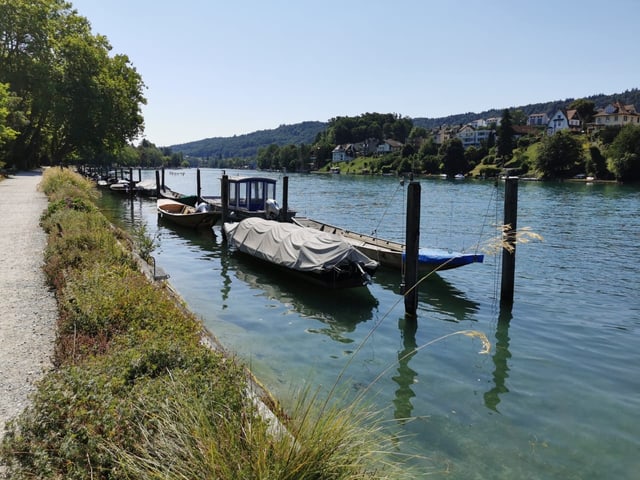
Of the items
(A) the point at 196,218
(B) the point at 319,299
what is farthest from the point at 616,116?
(B) the point at 319,299

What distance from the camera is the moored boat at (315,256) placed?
15.8 m

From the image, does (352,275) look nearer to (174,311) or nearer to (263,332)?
(263,332)

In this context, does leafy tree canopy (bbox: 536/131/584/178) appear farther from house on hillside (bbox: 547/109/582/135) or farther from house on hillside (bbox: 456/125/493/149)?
house on hillside (bbox: 456/125/493/149)

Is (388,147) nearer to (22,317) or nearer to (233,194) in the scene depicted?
(233,194)

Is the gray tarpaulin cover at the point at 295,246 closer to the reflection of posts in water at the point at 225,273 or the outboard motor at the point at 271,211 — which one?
the reflection of posts in water at the point at 225,273

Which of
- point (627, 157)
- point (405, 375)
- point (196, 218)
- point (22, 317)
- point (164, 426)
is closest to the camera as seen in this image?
point (164, 426)

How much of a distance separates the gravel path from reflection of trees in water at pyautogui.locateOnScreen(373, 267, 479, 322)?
10743mm

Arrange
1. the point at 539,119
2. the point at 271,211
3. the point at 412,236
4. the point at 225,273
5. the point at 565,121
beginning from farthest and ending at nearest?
the point at 539,119, the point at 565,121, the point at 271,211, the point at 225,273, the point at 412,236

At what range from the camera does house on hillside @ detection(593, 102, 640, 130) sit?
432 ft

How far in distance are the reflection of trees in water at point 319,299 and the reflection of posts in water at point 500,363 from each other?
362 cm

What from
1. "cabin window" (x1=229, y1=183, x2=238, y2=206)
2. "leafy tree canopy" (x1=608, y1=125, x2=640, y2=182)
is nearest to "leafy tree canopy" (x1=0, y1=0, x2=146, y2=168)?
"cabin window" (x1=229, y1=183, x2=238, y2=206)

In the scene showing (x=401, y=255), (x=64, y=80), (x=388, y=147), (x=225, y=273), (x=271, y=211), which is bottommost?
(x=225, y=273)

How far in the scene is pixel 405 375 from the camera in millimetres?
10438

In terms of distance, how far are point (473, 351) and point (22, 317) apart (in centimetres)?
987
